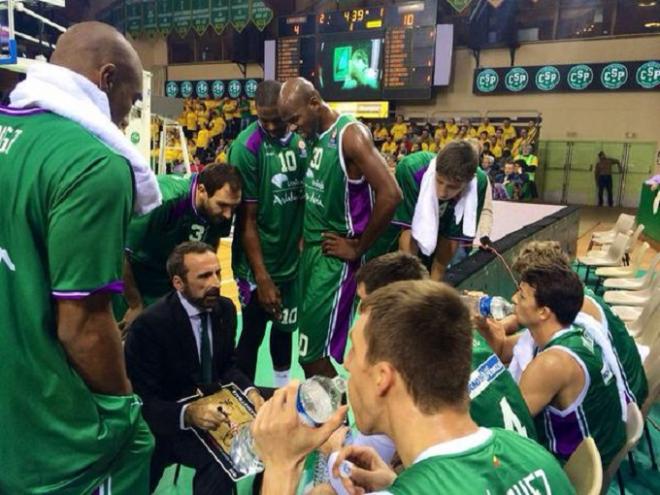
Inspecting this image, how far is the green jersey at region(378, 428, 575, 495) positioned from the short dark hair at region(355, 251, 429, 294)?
0.93 m

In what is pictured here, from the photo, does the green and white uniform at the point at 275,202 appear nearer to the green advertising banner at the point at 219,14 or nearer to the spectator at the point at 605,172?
the spectator at the point at 605,172

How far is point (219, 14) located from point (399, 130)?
6.86 metres

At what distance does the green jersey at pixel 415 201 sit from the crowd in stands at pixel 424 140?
745 centimetres

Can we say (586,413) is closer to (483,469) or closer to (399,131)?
(483,469)

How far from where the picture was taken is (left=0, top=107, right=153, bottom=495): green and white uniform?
45.3 inches

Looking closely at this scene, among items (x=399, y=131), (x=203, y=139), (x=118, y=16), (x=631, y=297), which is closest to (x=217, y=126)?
(x=203, y=139)

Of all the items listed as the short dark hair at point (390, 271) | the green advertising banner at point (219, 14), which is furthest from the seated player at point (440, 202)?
the green advertising banner at point (219, 14)

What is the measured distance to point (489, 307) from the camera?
9.58 ft

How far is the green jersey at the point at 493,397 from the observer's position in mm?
1510

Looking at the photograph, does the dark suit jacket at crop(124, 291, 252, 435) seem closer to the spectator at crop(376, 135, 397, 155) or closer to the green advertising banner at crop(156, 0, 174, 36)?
the spectator at crop(376, 135, 397, 155)

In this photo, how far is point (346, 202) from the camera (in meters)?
2.66

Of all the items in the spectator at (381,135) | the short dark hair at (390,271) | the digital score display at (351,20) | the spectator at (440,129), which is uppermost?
the digital score display at (351,20)

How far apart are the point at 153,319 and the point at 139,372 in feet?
0.67

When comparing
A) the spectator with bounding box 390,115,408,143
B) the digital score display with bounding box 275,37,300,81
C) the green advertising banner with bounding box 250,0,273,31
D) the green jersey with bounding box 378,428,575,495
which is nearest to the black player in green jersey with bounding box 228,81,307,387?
the green jersey with bounding box 378,428,575,495
